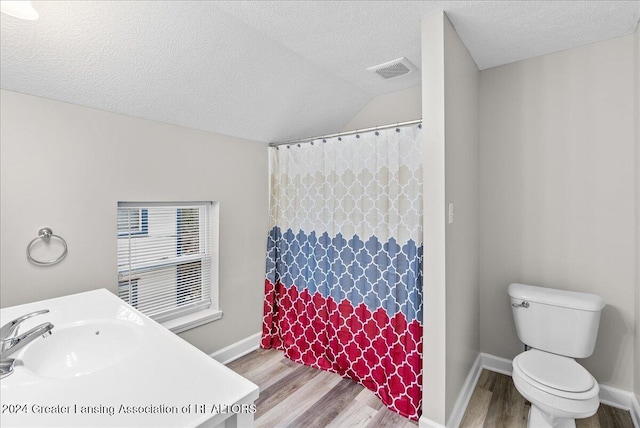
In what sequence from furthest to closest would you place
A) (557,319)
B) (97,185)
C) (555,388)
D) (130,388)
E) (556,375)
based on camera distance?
1. (557,319)
2. (97,185)
3. (556,375)
4. (555,388)
5. (130,388)

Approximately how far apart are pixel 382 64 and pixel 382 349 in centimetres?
195

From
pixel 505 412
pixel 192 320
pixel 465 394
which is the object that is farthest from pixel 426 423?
pixel 192 320

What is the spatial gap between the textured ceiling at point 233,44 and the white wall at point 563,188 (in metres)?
0.21

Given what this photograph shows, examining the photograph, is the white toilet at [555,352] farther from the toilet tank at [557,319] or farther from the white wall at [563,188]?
the white wall at [563,188]

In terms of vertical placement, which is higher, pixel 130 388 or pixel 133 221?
pixel 133 221

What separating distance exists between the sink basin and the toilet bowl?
1.86 m

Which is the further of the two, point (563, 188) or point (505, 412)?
point (563, 188)

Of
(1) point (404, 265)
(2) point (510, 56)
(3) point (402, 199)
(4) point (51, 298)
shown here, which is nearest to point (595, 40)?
(2) point (510, 56)

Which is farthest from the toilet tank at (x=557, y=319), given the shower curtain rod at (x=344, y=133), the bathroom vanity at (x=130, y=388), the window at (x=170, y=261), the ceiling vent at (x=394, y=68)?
the window at (x=170, y=261)

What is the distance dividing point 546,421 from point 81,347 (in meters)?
2.25

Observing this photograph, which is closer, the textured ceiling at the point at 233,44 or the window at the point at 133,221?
the textured ceiling at the point at 233,44

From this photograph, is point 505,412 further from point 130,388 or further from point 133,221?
point 133,221

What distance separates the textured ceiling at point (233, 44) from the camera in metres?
1.41

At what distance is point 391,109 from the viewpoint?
8.81ft
